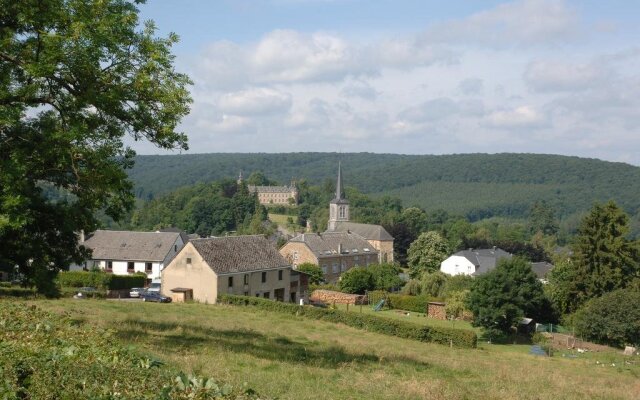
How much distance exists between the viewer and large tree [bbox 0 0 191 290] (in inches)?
511

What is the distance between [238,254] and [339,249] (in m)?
37.9

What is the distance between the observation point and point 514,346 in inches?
1727

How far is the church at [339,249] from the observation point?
271 feet

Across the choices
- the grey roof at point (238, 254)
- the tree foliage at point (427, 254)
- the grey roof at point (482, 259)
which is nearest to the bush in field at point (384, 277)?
the tree foliage at point (427, 254)

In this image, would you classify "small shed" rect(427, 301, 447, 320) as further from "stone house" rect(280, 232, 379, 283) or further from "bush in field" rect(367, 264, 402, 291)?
"stone house" rect(280, 232, 379, 283)

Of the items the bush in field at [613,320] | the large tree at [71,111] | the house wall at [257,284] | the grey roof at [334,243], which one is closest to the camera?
the large tree at [71,111]

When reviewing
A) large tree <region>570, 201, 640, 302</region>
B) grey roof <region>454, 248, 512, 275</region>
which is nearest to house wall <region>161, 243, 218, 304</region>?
large tree <region>570, 201, 640, 302</region>

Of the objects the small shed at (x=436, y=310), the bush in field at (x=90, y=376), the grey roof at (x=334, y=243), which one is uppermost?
the grey roof at (x=334, y=243)

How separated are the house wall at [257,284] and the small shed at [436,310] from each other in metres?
13.2

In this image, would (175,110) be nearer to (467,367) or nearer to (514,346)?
(467,367)

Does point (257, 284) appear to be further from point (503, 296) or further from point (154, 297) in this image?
point (503, 296)

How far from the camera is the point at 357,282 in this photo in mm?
66812

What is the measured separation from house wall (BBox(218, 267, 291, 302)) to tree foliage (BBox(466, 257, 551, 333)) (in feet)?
49.9

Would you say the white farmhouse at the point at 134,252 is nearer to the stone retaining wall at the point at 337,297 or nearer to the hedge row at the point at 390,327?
the stone retaining wall at the point at 337,297
